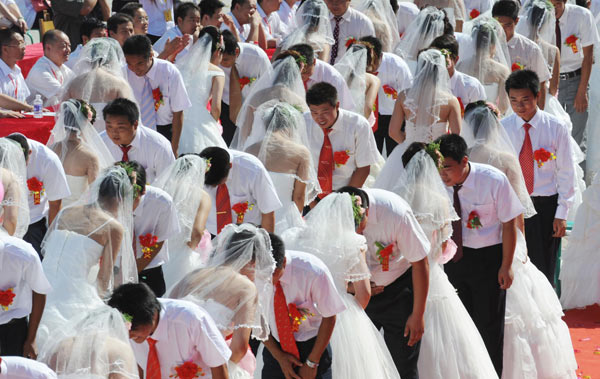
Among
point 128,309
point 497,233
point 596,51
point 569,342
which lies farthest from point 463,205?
point 596,51

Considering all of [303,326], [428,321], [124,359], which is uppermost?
[124,359]

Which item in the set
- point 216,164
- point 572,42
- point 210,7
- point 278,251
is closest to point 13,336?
point 216,164

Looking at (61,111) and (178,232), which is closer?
(178,232)

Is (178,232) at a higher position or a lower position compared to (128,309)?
lower

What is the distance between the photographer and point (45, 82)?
9477 mm

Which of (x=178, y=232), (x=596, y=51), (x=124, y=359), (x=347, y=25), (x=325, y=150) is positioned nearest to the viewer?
(x=124, y=359)

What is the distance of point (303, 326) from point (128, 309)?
1191 millimetres

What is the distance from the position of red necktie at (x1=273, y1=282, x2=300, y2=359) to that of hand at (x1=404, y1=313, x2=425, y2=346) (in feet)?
2.90

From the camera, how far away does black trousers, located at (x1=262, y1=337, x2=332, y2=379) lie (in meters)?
5.61

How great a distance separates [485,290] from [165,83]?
3.34 m

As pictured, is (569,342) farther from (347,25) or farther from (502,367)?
(347,25)

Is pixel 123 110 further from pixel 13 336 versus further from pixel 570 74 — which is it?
pixel 570 74

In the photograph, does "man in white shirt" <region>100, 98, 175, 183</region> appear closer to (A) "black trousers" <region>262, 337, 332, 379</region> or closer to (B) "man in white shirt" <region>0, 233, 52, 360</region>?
(B) "man in white shirt" <region>0, 233, 52, 360</region>

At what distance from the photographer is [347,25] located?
34.8 ft
